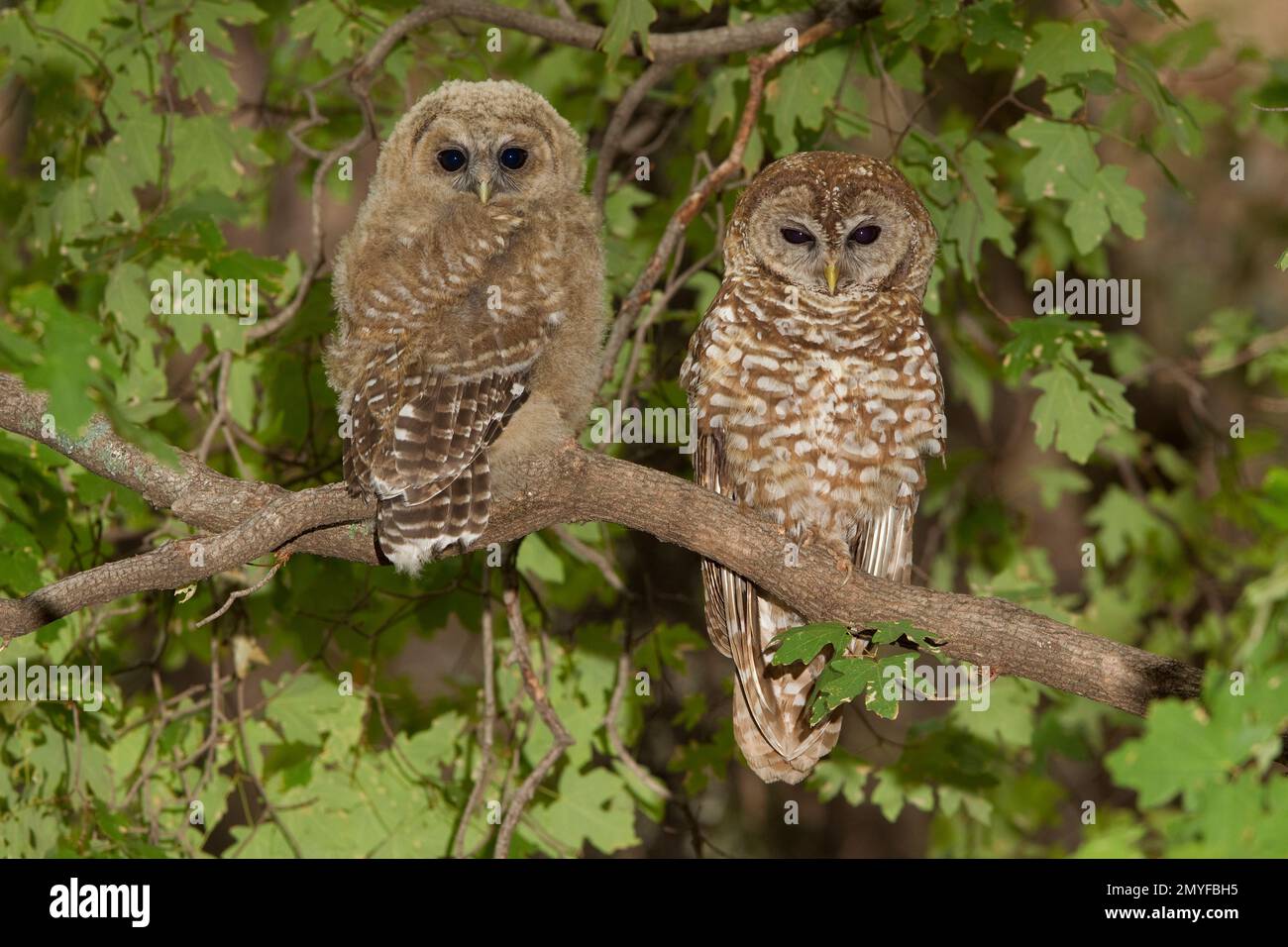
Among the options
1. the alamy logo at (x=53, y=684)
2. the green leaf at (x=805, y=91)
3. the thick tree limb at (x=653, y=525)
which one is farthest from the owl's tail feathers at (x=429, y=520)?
the green leaf at (x=805, y=91)

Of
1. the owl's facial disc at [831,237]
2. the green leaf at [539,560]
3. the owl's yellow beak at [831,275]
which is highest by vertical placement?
the owl's facial disc at [831,237]

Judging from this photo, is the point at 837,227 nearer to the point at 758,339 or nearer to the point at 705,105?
the point at 758,339

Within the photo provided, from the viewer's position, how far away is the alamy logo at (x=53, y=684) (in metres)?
3.65

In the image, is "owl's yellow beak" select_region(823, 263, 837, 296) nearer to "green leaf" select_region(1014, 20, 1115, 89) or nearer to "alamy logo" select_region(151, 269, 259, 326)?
"green leaf" select_region(1014, 20, 1115, 89)

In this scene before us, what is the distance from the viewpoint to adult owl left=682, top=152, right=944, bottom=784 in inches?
122

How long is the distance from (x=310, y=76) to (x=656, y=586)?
2315 mm

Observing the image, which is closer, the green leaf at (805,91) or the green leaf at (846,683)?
the green leaf at (846,683)

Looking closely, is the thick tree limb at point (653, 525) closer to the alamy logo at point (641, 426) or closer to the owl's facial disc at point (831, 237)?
the owl's facial disc at point (831, 237)

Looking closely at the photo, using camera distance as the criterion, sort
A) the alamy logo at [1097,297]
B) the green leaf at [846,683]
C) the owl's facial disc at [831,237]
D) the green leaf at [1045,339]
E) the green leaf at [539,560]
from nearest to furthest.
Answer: the green leaf at [846,683], the owl's facial disc at [831,237], the green leaf at [1045,339], the green leaf at [539,560], the alamy logo at [1097,297]

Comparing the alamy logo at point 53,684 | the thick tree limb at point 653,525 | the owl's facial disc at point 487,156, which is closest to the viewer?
the thick tree limb at point 653,525

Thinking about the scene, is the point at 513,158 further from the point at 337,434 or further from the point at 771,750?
the point at 771,750
